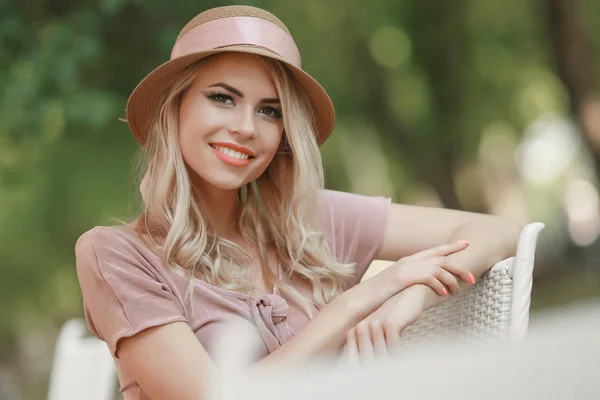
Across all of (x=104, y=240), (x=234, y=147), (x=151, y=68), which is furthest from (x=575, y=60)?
(x=104, y=240)

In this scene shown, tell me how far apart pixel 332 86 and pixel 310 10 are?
0.65 meters

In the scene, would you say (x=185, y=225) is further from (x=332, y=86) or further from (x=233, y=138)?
(x=332, y=86)

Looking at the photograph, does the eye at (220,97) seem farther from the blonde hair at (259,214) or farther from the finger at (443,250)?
the finger at (443,250)

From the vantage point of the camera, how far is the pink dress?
1.72 metres

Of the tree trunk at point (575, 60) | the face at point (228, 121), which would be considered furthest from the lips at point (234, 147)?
the tree trunk at point (575, 60)

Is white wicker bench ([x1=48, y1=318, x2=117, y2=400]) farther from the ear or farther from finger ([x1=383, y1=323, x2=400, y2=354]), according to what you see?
finger ([x1=383, y1=323, x2=400, y2=354])

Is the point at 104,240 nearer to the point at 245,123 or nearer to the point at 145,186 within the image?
the point at 145,186

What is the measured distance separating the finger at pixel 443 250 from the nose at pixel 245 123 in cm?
46

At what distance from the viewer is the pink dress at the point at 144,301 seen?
1.72 meters

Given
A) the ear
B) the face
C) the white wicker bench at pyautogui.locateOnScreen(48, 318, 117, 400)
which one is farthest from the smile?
the white wicker bench at pyautogui.locateOnScreen(48, 318, 117, 400)

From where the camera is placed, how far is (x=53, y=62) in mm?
4238

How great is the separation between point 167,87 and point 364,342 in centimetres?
84

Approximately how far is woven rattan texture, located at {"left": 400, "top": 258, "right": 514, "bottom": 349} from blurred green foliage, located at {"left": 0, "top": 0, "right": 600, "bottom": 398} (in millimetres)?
872

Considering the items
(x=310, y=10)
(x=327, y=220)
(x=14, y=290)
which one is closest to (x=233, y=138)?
(x=327, y=220)
